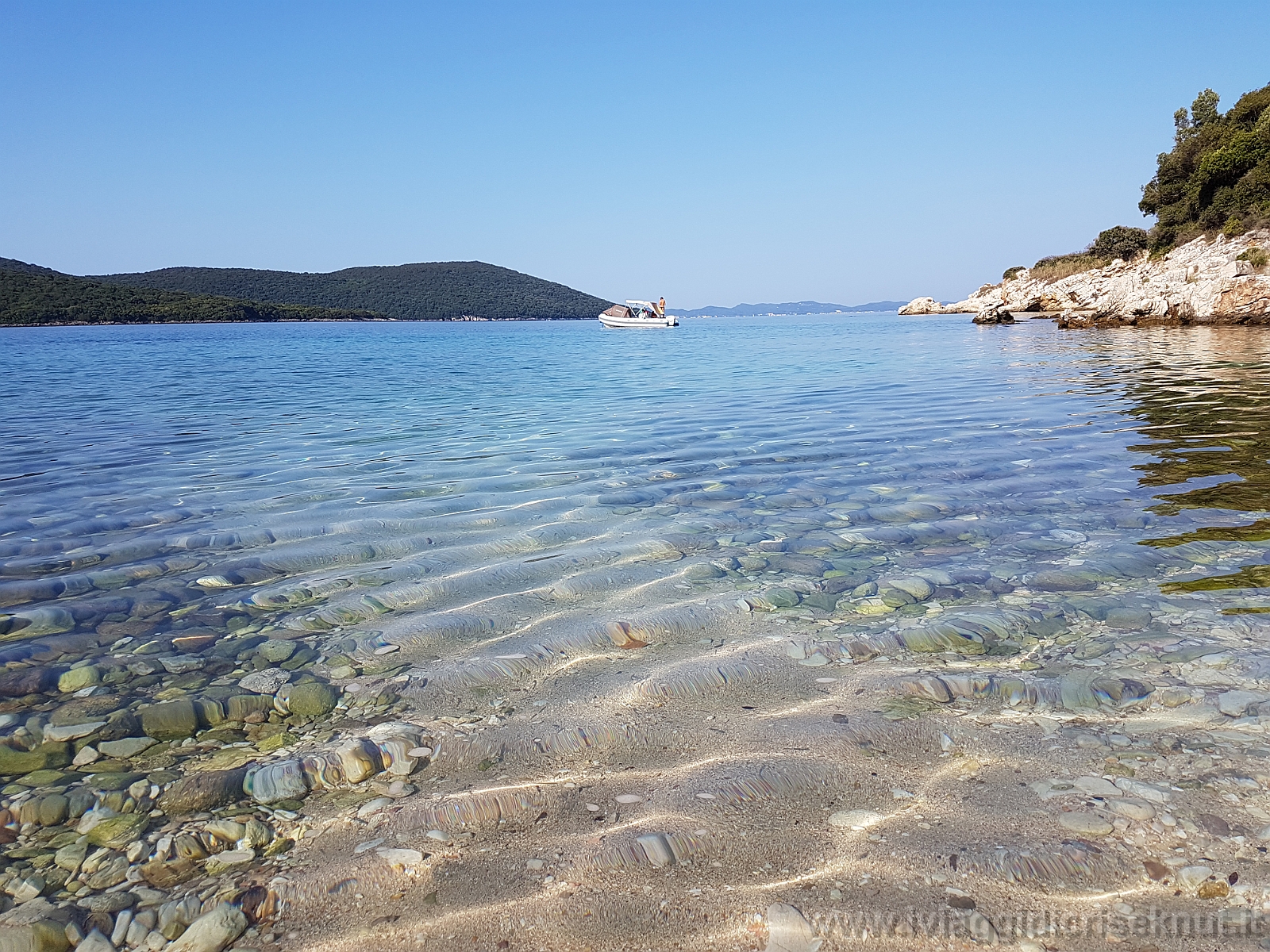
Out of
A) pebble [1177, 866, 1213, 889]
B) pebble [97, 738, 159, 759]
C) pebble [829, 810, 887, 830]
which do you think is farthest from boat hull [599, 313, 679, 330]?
pebble [1177, 866, 1213, 889]

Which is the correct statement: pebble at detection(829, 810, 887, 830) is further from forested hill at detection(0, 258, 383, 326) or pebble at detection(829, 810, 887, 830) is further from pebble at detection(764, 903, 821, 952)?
forested hill at detection(0, 258, 383, 326)

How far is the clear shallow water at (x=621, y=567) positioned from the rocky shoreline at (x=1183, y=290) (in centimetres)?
2472

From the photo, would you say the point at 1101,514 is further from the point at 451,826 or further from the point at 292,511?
the point at 292,511

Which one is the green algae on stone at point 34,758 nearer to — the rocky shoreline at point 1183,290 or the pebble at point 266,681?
the pebble at point 266,681

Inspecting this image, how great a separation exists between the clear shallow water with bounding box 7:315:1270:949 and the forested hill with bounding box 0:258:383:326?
147 metres

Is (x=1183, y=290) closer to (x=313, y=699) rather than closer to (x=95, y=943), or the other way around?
(x=313, y=699)

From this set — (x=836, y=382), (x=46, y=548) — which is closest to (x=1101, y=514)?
(x=46, y=548)

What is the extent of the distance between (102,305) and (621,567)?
162 metres

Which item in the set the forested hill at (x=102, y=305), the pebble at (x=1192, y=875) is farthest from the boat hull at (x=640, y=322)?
the forested hill at (x=102, y=305)

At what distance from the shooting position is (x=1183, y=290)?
3291 cm

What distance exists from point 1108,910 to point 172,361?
40031 mm

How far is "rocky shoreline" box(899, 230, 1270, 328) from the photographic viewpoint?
2972cm

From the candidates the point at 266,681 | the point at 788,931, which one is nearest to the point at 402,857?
the point at 788,931

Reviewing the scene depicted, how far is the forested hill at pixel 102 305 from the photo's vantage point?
12306 centimetres
